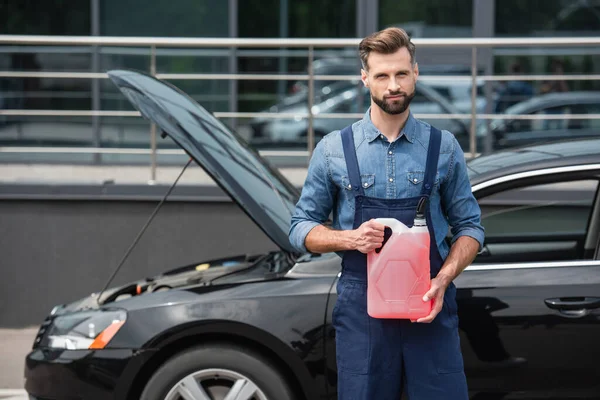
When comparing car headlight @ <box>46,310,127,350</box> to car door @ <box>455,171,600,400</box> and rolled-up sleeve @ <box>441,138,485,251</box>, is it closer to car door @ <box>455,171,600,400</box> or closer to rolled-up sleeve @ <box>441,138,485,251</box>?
car door @ <box>455,171,600,400</box>

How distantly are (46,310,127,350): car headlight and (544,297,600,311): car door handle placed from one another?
1.90 metres

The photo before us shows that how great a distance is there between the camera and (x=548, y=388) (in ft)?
13.9

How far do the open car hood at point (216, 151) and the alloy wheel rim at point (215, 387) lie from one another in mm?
690

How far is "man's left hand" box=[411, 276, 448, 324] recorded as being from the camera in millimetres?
3174

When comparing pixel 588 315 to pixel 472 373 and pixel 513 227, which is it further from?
pixel 513 227

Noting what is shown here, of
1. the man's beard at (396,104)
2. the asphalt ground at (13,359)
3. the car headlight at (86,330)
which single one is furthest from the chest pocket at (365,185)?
the asphalt ground at (13,359)

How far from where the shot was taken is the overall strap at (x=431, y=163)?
10.7 ft

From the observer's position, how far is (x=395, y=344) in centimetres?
330

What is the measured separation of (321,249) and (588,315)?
1464 mm

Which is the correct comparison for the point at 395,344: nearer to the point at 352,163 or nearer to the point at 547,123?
the point at 352,163

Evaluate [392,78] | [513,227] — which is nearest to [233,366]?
[392,78]

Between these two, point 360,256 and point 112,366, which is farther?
point 112,366

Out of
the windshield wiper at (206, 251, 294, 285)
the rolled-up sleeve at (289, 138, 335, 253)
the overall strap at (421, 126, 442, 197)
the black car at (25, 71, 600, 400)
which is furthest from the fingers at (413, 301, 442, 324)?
the windshield wiper at (206, 251, 294, 285)

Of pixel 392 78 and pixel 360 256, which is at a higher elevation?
pixel 392 78
